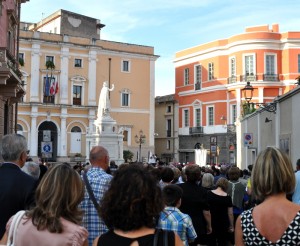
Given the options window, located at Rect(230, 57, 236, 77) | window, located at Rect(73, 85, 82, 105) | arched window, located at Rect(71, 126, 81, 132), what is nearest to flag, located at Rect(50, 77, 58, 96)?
window, located at Rect(73, 85, 82, 105)

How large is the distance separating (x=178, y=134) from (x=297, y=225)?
51.5 m

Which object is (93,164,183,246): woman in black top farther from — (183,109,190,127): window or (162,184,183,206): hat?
(183,109,190,127): window

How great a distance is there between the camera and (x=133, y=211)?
10.2 ft

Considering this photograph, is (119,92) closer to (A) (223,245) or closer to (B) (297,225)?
(A) (223,245)

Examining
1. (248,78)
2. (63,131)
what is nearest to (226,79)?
(248,78)

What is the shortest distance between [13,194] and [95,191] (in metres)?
1.37

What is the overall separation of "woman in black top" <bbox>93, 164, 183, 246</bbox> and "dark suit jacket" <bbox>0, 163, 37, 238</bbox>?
1446 millimetres

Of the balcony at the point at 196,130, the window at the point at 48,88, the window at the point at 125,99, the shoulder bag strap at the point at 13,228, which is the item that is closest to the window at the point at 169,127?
the balcony at the point at 196,130

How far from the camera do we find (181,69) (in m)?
54.8

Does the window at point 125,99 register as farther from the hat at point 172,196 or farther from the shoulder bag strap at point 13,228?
the shoulder bag strap at point 13,228

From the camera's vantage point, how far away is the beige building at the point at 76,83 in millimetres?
50250

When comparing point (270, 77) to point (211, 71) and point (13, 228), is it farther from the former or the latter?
point (13, 228)

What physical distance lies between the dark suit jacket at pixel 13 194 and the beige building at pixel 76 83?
142ft

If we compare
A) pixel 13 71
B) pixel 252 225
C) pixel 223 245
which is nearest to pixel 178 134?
pixel 13 71
